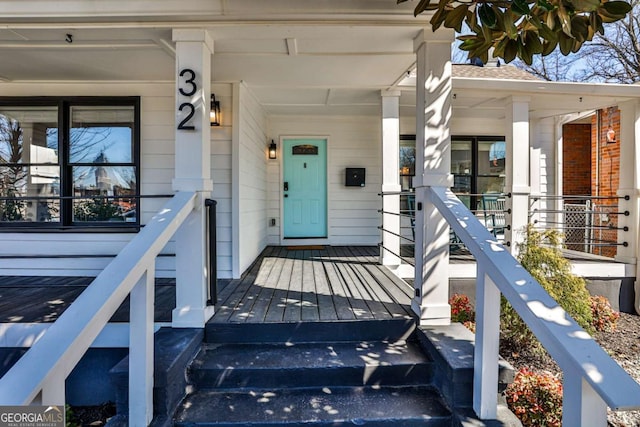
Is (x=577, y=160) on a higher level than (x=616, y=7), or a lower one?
higher

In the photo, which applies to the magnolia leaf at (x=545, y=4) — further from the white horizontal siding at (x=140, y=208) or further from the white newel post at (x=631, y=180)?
the white newel post at (x=631, y=180)

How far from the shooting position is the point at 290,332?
2.50 metres

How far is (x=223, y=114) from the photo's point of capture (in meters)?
3.96

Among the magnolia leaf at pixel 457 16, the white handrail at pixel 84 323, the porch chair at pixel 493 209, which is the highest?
the magnolia leaf at pixel 457 16

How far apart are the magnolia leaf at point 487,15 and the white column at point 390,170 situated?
2.79 metres

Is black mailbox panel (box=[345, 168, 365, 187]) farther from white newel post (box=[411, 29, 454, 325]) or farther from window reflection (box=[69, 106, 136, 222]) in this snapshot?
white newel post (box=[411, 29, 454, 325])

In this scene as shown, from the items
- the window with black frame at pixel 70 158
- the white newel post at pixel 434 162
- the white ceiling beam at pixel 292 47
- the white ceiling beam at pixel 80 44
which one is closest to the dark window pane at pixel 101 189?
the window with black frame at pixel 70 158

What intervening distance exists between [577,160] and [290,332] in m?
8.65

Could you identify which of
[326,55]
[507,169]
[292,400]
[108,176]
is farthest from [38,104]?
[507,169]

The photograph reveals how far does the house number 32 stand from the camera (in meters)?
2.50

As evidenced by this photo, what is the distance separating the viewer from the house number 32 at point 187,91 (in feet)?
8.20

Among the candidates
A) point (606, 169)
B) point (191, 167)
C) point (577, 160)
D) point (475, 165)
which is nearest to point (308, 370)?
point (191, 167)

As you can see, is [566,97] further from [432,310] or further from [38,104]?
[38,104]

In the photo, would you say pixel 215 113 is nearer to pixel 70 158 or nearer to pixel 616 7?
pixel 70 158
